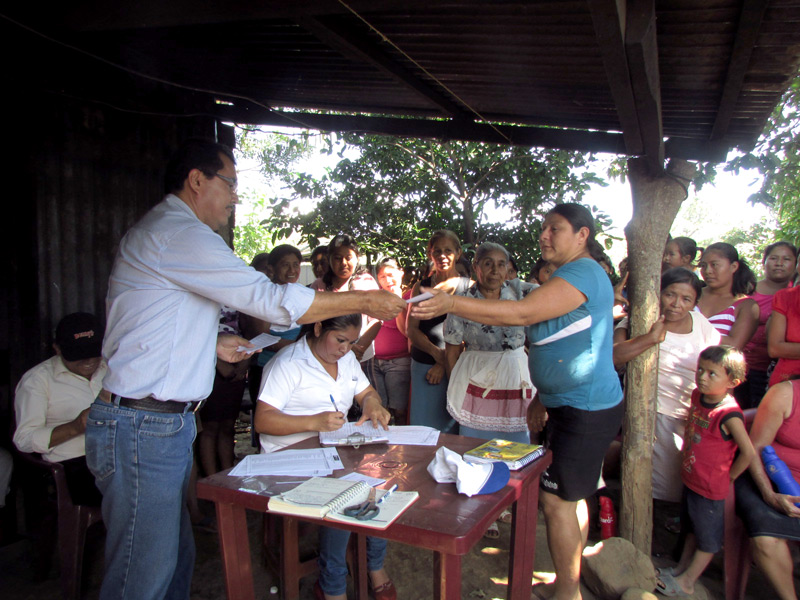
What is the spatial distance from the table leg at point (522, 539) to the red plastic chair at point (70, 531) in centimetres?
211

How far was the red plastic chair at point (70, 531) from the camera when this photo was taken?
2934mm

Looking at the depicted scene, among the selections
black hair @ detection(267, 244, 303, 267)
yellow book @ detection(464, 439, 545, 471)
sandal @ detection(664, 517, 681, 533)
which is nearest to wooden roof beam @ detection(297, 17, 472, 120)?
black hair @ detection(267, 244, 303, 267)

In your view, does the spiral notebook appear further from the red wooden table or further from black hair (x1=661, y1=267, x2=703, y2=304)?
black hair (x1=661, y1=267, x2=703, y2=304)

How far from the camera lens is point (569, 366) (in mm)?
2633

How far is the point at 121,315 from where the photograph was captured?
2025mm

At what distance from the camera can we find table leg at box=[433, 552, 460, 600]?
1.67 m

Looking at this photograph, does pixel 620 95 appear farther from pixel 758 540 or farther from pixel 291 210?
pixel 291 210

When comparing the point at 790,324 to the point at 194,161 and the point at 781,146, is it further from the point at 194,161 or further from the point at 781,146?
the point at 781,146

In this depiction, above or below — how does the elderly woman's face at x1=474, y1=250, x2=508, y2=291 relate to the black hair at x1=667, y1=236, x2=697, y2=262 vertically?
below

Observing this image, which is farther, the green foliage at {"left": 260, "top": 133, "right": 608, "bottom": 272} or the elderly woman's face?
the green foliage at {"left": 260, "top": 133, "right": 608, "bottom": 272}

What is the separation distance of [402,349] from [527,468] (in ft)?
8.56

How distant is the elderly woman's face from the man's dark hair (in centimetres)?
219

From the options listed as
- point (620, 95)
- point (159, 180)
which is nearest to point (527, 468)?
point (620, 95)

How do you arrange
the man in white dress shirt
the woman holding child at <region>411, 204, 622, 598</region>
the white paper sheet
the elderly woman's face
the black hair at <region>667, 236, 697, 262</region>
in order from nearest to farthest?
the man in white dress shirt, the white paper sheet, the woman holding child at <region>411, 204, 622, 598</region>, the elderly woman's face, the black hair at <region>667, 236, 697, 262</region>
